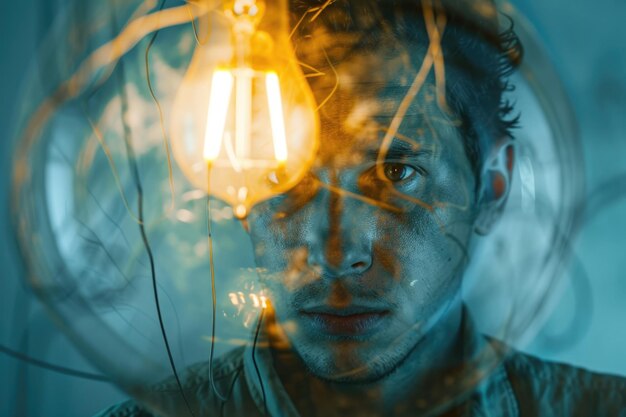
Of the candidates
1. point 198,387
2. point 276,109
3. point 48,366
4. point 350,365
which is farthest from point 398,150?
point 48,366

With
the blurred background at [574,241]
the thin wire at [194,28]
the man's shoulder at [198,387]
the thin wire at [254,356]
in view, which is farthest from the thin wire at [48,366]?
the thin wire at [194,28]

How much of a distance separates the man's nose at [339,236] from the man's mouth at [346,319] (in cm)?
4

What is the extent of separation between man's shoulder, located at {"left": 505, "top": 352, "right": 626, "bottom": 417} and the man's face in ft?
0.74

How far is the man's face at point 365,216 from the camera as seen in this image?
616mm

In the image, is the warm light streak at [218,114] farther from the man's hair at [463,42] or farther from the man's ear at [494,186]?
the man's ear at [494,186]

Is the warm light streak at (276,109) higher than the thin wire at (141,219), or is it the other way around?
the warm light streak at (276,109)

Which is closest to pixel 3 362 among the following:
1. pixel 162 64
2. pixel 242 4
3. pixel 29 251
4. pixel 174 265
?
pixel 29 251

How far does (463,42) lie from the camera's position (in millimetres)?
628

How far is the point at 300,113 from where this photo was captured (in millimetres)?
622

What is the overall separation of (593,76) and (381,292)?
1.49 feet

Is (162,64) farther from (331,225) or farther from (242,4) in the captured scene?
(331,225)

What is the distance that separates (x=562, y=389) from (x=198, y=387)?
0.48 meters

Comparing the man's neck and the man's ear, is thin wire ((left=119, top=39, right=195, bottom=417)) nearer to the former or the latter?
the man's neck

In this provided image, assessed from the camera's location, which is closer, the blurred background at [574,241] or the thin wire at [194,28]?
the thin wire at [194,28]
